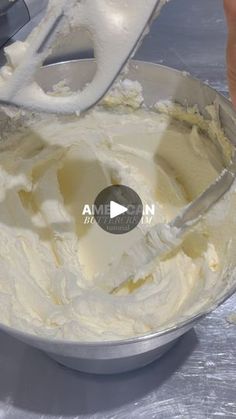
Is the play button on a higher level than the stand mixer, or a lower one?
lower

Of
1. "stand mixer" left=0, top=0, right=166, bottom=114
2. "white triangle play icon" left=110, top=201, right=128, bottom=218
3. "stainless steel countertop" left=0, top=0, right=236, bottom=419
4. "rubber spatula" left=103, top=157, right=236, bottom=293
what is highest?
"stand mixer" left=0, top=0, right=166, bottom=114

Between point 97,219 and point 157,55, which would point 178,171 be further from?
point 157,55

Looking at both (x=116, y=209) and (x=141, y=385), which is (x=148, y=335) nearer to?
(x=141, y=385)

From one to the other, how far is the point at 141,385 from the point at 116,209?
0.33 meters

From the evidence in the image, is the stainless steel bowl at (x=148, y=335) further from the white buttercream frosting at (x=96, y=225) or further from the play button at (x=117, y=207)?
the play button at (x=117, y=207)

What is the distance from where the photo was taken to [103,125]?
1.07m

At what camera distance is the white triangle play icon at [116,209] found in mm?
1021

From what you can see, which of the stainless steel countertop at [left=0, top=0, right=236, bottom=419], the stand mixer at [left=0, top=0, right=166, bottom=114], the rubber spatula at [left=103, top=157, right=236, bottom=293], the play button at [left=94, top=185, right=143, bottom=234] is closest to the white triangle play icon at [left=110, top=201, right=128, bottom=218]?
the play button at [left=94, top=185, right=143, bottom=234]

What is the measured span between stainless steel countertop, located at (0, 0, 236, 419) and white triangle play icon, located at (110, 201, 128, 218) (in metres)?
0.26

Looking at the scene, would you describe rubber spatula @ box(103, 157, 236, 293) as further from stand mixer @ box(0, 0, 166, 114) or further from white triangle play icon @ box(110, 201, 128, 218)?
stand mixer @ box(0, 0, 166, 114)

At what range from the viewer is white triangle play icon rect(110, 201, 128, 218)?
102 centimetres

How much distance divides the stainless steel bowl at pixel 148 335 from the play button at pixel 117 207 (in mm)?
189

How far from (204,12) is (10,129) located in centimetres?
80

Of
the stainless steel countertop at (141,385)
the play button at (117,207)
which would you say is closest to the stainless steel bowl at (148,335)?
the stainless steel countertop at (141,385)
